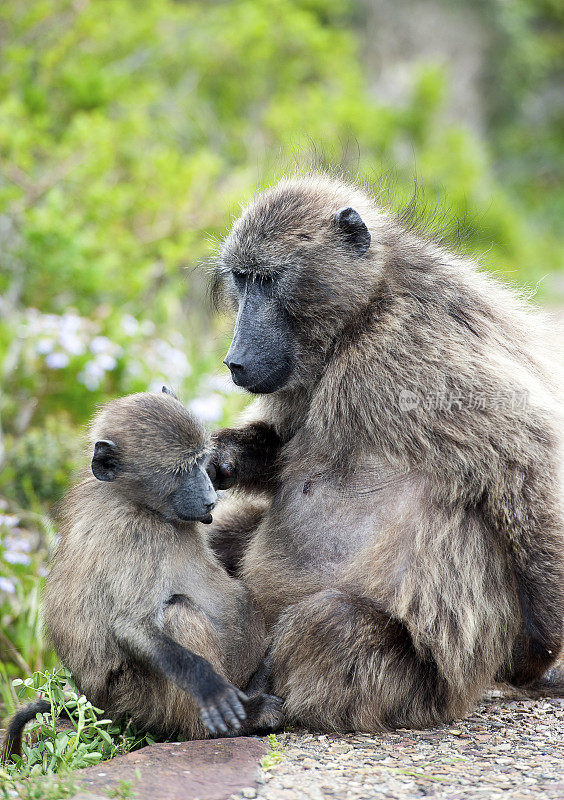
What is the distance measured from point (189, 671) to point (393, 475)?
99 centimetres

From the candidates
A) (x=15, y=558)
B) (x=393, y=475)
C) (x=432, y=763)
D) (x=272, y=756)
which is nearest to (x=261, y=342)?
(x=393, y=475)

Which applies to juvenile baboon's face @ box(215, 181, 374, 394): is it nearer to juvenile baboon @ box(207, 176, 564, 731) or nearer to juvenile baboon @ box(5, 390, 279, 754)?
juvenile baboon @ box(207, 176, 564, 731)

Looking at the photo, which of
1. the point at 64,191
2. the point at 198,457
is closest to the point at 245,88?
the point at 64,191

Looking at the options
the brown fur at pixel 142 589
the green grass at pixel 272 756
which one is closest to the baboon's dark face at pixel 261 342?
the brown fur at pixel 142 589

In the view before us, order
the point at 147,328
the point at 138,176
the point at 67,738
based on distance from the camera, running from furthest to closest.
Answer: the point at 138,176 → the point at 147,328 → the point at 67,738

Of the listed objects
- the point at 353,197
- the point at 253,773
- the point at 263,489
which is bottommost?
the point at 253,773

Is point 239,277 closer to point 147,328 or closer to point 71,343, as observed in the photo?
point 71,343

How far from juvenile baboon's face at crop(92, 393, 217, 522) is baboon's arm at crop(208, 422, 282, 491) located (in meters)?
0.31

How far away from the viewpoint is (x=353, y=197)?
396 cm

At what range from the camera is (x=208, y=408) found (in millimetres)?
6160

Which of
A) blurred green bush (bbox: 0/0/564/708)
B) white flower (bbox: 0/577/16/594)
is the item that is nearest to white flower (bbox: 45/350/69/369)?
blurred green bush (bbox: 0/0/564/708)

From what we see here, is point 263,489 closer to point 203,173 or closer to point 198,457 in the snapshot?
point 198,457

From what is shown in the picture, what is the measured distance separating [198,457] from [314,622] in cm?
72

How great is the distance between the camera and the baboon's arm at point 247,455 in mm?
3750
